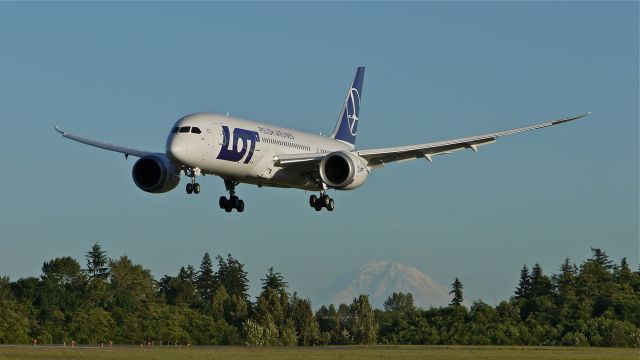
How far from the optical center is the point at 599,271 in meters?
108

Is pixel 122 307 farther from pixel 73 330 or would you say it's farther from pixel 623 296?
pixel 623 296

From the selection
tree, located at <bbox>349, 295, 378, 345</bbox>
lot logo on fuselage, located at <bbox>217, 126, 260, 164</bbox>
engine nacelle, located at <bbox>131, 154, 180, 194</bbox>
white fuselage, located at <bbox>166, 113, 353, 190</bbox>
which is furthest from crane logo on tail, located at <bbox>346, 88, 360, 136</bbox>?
tree, located at <bbox>349, 295, 378, 345</bbox>

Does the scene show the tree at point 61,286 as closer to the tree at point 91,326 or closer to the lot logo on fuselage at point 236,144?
the tree at point 91,326

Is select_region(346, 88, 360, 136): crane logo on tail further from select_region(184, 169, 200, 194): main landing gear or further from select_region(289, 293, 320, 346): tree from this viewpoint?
select_region(289, 293, 320, 346): tree

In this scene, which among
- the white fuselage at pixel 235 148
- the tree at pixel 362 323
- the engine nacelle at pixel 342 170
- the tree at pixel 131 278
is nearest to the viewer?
the white fuselage at pixel 235 148

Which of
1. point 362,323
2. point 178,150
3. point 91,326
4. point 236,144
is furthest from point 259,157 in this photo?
point 362,323

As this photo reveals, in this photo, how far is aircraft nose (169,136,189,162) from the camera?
59281 millimetres

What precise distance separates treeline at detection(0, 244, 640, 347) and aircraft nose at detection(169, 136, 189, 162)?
36.7 m

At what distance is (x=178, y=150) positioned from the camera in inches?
2334

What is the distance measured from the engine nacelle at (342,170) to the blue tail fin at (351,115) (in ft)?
48.2

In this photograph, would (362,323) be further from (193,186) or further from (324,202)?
(193,186)

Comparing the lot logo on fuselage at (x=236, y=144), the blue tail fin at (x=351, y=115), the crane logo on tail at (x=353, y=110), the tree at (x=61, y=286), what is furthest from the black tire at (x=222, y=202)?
the tree at (x=61, y=286)

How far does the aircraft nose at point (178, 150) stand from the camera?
59.3m

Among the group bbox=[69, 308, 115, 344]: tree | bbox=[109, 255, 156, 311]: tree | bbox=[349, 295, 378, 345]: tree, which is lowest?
bbox=[69, 308, 115, 344]: tree
